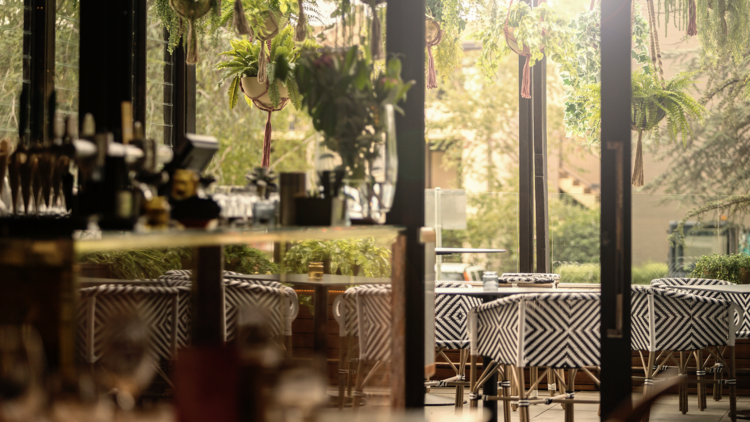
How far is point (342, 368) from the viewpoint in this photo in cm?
165

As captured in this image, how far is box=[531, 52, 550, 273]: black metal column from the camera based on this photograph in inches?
238

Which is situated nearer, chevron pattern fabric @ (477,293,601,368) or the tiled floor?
chevron pattern fabric @ (477,293,601,368)

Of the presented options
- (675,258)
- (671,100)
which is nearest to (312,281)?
(671,100)

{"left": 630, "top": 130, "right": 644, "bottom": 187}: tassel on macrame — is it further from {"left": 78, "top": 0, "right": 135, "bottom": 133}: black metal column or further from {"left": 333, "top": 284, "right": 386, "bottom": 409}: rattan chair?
{"left": 78, "top": 0, "right": 135, "bottom": 133}: black metal column

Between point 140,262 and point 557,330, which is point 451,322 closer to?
point 557,330

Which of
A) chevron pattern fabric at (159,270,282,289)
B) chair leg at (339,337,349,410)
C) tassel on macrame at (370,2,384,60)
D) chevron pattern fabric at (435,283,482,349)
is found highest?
tassel on macrame at (370,2,384,60)

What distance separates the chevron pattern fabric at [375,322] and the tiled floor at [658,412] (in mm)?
2672

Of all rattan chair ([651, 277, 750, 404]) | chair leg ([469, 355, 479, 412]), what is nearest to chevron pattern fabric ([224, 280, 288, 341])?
chair leg ([469, 355, 479, 412])

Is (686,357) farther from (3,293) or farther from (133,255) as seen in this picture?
(3,293)

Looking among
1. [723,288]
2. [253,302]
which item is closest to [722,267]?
[723,288]

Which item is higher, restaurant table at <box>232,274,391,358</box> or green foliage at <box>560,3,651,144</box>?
green foliage at <box>560,3,651,144</box>

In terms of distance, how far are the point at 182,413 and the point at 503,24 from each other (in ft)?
16.0

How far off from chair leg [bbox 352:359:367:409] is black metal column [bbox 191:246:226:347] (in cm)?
41

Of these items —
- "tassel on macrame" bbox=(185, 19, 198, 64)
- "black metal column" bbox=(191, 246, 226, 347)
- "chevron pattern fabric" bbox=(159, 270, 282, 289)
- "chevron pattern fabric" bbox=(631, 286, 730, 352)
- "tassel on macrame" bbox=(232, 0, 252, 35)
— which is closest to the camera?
"black metal column" bbox=(191, 246, 226, 347)
